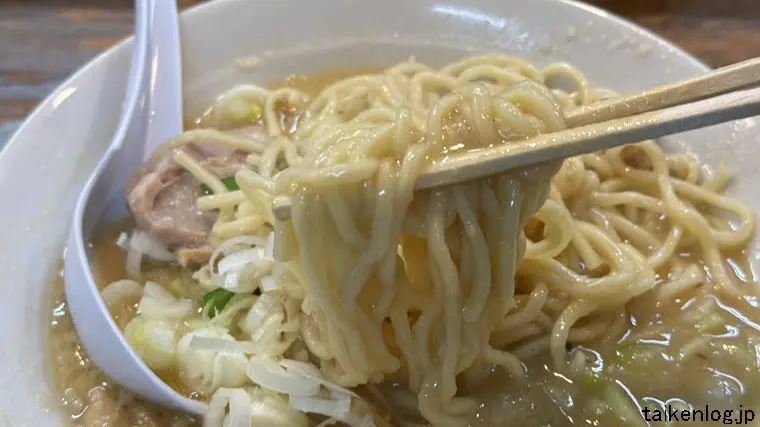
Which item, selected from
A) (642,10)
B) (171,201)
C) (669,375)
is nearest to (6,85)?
(171,201)

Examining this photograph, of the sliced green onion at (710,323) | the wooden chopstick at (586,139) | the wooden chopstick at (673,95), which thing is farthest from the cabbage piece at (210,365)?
the sliced green onion at (710,323)

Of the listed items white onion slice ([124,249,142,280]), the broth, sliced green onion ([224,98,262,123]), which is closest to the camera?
the broth

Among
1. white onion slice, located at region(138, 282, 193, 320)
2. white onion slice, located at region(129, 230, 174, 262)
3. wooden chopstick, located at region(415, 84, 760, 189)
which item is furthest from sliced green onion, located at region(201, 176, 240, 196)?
wooden chopstick, located at region(415, 84, 760, 189)

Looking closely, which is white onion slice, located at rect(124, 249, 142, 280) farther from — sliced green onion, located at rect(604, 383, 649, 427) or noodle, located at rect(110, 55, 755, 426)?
sliced green onion, located at rect(604, 383, 649, 427)

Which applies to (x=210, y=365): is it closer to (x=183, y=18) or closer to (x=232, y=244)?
(x=232, y=244)

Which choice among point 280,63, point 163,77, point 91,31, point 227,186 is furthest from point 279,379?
point 91,31

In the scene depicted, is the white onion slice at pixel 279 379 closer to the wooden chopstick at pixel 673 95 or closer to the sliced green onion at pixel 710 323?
the wooden chopstick at pixel 673 95
